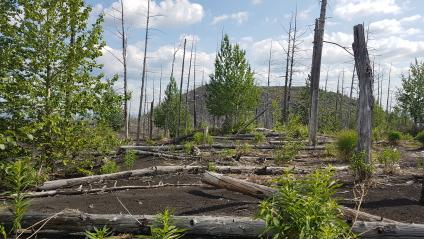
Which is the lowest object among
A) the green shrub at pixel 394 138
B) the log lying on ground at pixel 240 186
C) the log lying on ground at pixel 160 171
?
the log lying on ground at pixel 160 171

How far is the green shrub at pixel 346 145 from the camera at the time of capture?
1275 cm

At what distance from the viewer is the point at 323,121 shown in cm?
3959

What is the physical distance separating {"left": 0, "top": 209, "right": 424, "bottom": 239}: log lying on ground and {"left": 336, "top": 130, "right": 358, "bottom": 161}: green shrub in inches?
305

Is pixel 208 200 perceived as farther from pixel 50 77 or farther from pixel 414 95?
pixel 414 95

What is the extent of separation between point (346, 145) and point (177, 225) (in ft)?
Result: 29.5

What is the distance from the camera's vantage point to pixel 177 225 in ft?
17.7

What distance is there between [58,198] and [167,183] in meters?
2.46

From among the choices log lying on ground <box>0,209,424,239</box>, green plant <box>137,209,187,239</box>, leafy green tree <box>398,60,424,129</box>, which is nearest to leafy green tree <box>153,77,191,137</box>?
leafy green tree <box>398,60,424,129</box>

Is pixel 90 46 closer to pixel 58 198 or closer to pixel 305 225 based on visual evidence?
pixel 58 198

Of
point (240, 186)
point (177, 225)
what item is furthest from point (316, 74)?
point (177, 225)

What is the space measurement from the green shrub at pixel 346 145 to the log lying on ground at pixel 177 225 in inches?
305

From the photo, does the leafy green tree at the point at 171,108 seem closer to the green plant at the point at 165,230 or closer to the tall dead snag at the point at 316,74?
the tall dead snag at the point at 316,74

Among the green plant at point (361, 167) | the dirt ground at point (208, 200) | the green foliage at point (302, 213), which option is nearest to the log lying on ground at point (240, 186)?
the dirt ground at point (208, 200)

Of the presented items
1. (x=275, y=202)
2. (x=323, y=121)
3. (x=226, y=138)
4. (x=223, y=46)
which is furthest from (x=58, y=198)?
(x=323, y=121)
